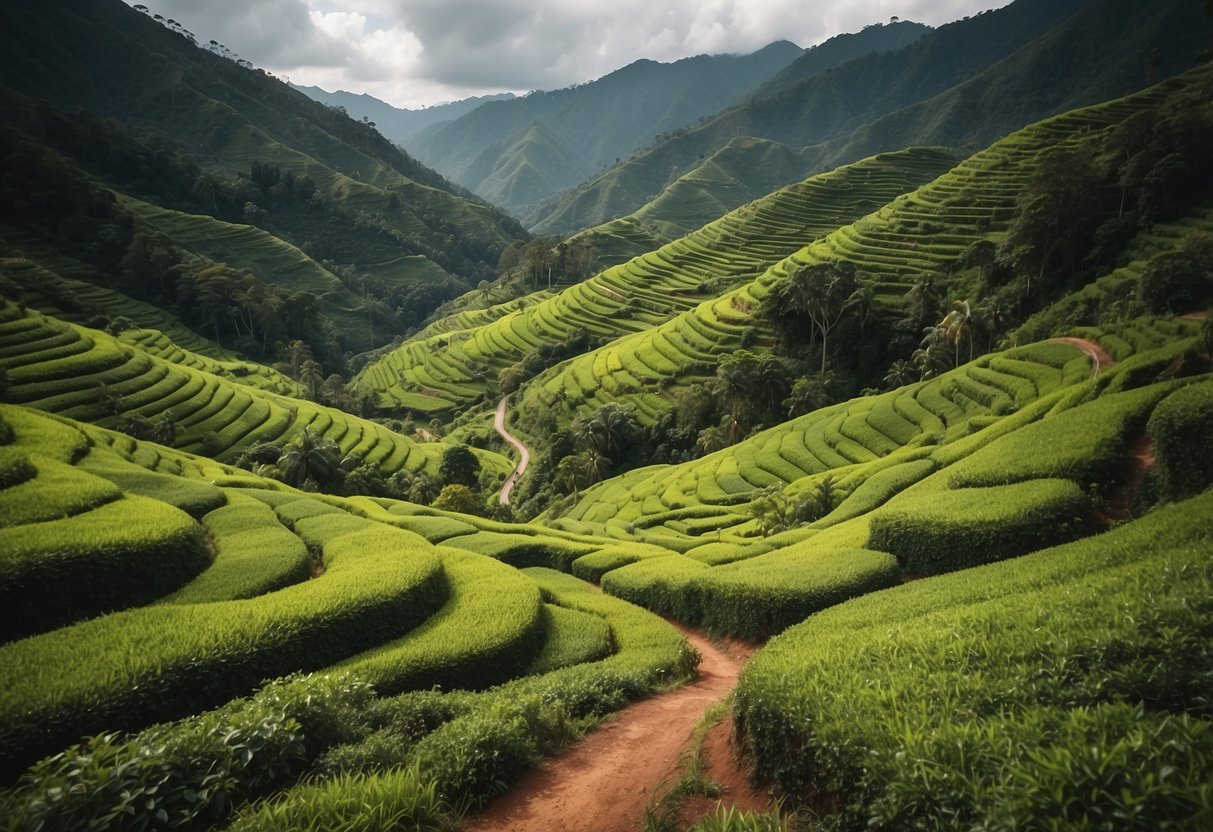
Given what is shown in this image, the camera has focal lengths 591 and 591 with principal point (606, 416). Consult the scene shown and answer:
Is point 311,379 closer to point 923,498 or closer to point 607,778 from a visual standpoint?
point 923,498

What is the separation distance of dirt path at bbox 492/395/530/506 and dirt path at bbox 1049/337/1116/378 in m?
47.2

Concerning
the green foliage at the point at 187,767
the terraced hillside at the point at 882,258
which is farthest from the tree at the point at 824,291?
the green foliage at the point at 187,767

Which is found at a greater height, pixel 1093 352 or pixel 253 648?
pixel 1093 352

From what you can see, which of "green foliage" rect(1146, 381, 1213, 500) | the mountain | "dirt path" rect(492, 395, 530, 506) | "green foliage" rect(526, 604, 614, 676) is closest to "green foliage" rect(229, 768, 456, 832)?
"green foliage" rect(526, 604, 614, 676)

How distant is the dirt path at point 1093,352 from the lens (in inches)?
1178

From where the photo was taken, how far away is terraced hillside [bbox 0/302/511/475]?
151ft

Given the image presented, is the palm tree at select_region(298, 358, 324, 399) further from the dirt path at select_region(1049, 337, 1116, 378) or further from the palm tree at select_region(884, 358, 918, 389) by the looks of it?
the dirt path at select_region(1049, 337, 1116, 378)

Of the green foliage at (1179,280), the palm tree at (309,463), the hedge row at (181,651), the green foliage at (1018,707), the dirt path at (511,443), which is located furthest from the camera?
the dirt path at (511,443)

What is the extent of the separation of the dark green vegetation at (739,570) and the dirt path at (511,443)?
5.38 m

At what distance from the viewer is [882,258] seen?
235 feet

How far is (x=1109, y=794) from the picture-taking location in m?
3.98

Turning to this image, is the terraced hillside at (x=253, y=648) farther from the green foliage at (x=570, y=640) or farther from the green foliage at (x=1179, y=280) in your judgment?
the green foliage at (x=1179, y=280)

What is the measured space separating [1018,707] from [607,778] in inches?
218

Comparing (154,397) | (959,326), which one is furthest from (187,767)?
(154,397)
